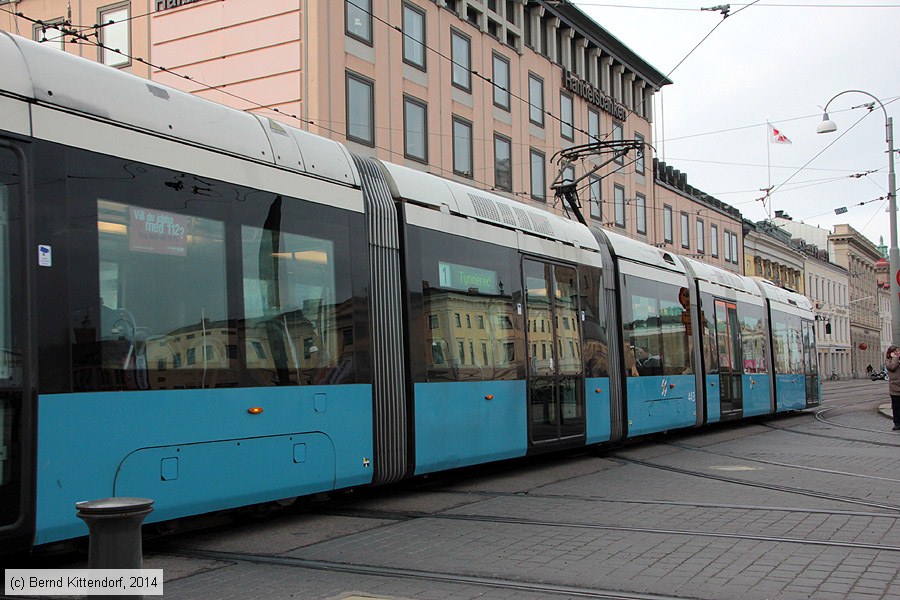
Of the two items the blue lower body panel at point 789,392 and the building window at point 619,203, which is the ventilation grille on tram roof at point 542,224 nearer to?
the blue lower body panel at point 789,392

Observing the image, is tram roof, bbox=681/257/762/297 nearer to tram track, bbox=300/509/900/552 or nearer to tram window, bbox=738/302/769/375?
tram window, bbox=738/302/769/375

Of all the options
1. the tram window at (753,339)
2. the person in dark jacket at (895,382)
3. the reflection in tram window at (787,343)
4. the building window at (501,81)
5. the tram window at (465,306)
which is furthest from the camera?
the building window at (501,81)

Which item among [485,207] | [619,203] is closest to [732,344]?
[485,207]

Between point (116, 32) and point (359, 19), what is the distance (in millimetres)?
6992

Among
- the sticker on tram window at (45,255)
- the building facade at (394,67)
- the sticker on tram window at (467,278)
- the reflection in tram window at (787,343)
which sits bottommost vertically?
the reflection in tram window at (787,343)

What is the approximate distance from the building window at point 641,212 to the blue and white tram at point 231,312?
104 ft

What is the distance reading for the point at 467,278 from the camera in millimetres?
10750

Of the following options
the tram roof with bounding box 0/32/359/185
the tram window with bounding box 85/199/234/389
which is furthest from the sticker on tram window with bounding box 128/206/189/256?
the tram roof with bounding box 0/32/359/185

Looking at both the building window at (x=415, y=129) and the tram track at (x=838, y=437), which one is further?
the building window at (x=415, y=129)

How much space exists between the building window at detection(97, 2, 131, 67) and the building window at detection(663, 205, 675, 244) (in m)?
27.8

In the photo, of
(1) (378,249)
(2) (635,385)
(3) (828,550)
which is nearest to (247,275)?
(1) (378,249)

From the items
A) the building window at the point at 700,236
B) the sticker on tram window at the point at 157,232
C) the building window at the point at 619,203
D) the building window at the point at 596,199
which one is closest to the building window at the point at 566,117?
the building window at the point at 596,199

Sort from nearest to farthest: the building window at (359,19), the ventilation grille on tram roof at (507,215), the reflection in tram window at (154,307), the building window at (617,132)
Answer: the reflection in tram window at (154,307) → the ventilation grille on tram roof at (507,215) → the building window at (359,19) → the building window at (617,132)

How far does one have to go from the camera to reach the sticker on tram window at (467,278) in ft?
33.8
